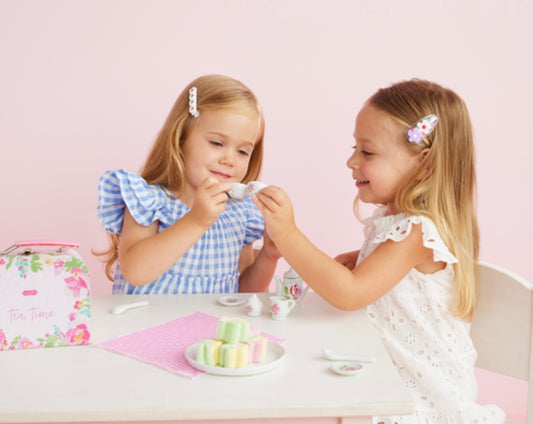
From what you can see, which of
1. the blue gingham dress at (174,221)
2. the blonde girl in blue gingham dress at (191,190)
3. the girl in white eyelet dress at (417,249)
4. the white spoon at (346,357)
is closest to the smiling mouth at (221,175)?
the blonde girl in blue gingham dress at (191,190)

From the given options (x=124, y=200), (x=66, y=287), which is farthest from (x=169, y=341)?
(x=124, y=200)

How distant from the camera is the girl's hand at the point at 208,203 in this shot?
140 centimetres

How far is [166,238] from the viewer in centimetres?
142

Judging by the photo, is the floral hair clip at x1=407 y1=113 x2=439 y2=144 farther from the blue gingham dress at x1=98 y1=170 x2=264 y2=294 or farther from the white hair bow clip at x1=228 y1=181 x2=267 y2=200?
the blue gingham dress at x1=98 y1=170 x2=264 y2=294

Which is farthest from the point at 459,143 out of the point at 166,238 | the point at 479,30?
the point at 479,30

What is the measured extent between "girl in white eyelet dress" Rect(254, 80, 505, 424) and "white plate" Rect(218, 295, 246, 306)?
0.59 ft

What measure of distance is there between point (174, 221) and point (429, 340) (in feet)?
2.15

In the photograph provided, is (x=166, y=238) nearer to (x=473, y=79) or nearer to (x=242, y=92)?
(x=242, y=92)

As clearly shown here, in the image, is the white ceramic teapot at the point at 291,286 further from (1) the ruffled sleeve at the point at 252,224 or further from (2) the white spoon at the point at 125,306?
(1) the ruffled sleeve at the point at 252,224

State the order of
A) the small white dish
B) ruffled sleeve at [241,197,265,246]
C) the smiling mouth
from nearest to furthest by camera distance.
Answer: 1. the small white dish
2. the smiling mouth
3. ruffled sleeve at [241,197,265,246]

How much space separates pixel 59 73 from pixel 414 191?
139 centimetres

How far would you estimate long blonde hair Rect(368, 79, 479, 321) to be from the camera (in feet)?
4.62

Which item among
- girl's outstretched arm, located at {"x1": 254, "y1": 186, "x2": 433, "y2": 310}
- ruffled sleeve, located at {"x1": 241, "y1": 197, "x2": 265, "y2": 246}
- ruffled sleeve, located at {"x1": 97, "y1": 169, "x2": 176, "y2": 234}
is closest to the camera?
girl's outstretched arm, located at {"x1": 254, "y1": 186, "x2": 433, "y2": 310}

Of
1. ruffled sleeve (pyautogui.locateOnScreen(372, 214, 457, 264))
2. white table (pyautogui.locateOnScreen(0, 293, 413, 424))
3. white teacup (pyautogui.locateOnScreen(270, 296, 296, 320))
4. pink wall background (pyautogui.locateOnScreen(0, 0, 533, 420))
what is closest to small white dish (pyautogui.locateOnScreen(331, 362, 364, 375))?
white table (pyautogui.locateOnScreen(0, 293, 413, 424))
